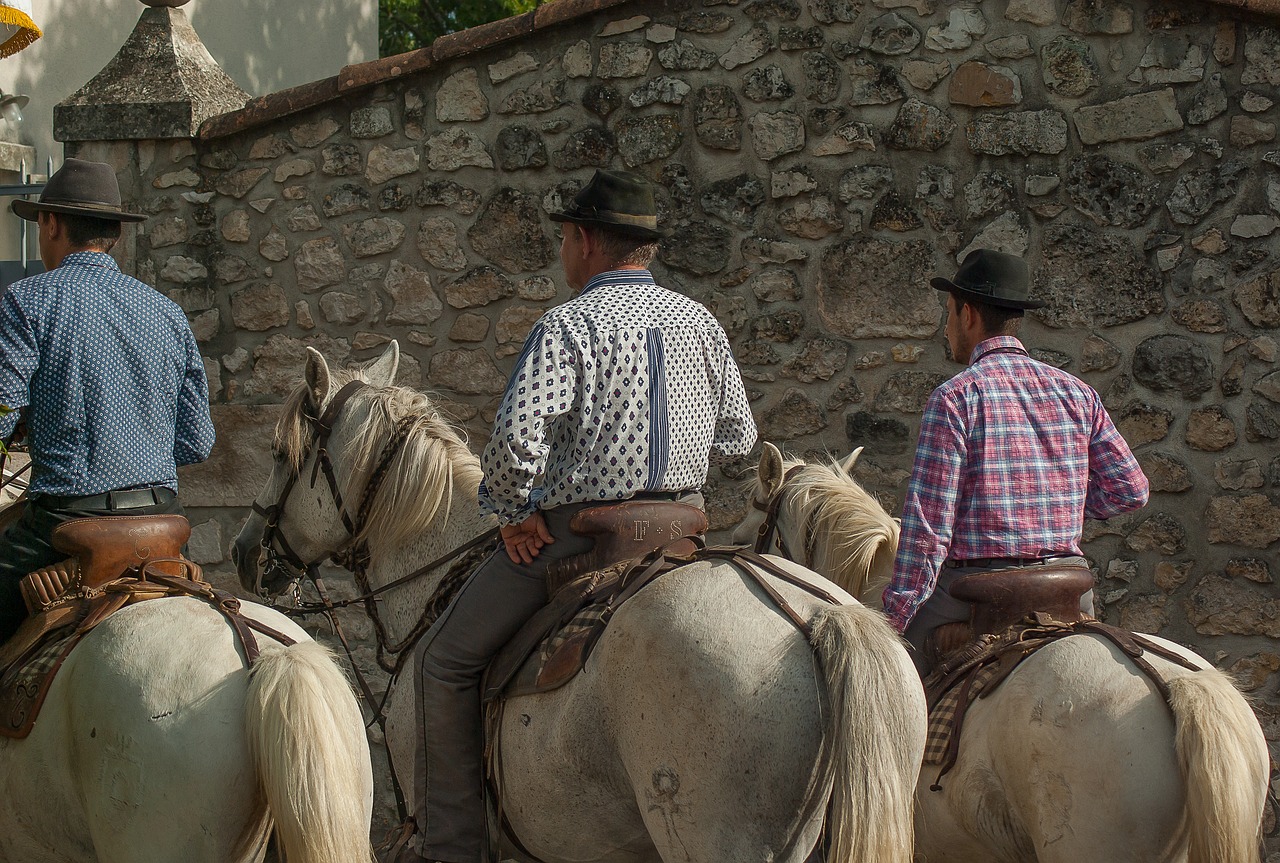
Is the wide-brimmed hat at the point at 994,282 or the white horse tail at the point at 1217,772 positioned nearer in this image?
the white horse tail at the point at 1217,772

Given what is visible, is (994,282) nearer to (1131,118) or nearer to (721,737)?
(721,737)

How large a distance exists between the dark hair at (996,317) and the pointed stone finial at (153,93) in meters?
4.29

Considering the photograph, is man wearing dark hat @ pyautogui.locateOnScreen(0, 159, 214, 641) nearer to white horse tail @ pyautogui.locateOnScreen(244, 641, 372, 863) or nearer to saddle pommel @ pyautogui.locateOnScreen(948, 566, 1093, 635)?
white horse tail @ pyautogui.locateOnScreen(244, 641, 372, 863)

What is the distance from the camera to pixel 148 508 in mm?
3660

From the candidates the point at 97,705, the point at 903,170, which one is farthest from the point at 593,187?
the point at 903,170

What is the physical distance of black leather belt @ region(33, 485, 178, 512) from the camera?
356 cm

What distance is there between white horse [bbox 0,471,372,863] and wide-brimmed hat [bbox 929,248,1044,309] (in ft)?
7.05

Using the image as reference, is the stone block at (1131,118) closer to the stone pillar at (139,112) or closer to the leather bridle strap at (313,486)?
the leather bridle strap at (313,486)

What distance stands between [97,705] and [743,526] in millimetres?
2232

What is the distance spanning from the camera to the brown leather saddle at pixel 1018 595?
3.52 metres

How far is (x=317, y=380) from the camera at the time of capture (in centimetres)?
429

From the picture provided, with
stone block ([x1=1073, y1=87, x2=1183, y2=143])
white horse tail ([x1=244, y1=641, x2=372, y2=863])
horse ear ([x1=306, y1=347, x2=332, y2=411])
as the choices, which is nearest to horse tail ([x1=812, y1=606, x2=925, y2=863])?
white horse tail ([x1=244, y1=641, x2=372, y2=863])

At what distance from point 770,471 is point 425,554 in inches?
48.6

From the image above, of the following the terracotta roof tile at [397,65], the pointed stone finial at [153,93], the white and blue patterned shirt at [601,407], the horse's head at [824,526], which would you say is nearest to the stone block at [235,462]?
the terracotta roof tile at [397,65]
